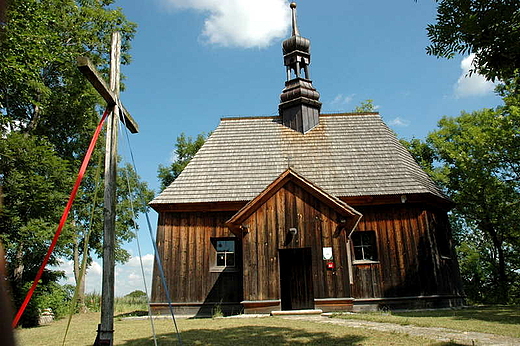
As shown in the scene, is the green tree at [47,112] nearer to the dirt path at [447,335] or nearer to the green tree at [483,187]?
the dirt path at [447,335]

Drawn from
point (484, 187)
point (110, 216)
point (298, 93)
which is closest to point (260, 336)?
point (110, 216)

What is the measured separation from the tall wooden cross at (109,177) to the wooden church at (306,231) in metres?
6.90

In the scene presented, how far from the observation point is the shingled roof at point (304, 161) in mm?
14523

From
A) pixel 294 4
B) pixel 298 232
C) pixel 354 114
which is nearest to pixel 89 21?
pixel 294 4

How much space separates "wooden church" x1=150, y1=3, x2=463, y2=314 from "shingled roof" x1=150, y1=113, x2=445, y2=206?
0.07 meters

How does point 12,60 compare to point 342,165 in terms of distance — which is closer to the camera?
point 12,60

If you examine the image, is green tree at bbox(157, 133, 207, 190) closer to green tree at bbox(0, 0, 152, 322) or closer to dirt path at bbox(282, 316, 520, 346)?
green tree at bbox(0, 0, 152, 322)

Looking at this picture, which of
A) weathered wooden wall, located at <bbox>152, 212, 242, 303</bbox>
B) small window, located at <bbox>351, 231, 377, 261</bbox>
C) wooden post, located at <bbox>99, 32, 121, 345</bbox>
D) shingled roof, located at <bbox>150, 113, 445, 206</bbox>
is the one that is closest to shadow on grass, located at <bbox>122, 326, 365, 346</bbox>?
wooden post, located at <bbox>99, 32, 121, 345</bbox>

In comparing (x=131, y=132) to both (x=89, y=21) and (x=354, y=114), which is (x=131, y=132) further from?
(x=89, y=21)

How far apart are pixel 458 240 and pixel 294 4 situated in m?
19.1

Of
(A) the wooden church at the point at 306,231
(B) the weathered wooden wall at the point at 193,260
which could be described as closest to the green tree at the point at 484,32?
(A) the wooden church at the point at 306,231

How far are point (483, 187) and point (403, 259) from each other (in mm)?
9553

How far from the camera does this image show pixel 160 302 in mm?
13852

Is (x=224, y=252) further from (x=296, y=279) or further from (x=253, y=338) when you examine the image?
(x=253, y=338)
